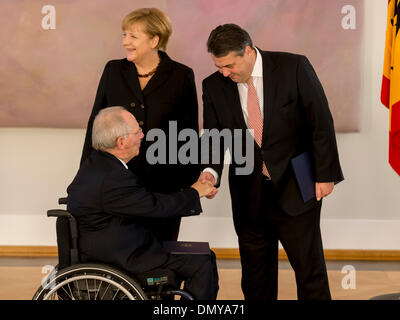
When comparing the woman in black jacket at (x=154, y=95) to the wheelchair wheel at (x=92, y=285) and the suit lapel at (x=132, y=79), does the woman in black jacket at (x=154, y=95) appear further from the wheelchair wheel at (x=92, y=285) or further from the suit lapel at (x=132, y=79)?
the wheelchair wheel at (x=92, y=285)

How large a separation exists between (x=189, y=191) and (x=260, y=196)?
0.34 metres

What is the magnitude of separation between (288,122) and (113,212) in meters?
0.84

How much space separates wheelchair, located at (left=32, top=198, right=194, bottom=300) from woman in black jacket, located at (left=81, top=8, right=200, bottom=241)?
561 millimetres

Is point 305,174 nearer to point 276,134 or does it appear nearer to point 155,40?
point 276,134

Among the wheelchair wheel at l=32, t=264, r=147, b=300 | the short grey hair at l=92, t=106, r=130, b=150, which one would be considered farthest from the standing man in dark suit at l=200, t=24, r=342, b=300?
the wheelchair wheel at l=32, t=264, r=147, b=300

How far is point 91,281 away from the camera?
2.89m

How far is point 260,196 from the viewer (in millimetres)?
3301

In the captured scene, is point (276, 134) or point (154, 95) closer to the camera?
point (276, 134)

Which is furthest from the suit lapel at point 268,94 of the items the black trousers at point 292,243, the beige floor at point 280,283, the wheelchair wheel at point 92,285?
the beige floor at point 280,283

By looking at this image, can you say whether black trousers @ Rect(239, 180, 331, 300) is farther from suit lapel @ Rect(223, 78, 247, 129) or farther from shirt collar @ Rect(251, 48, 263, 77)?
shirt collar @ Rect(251, 48, 263, 77)

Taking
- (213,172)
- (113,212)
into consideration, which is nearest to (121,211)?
(113,212)
